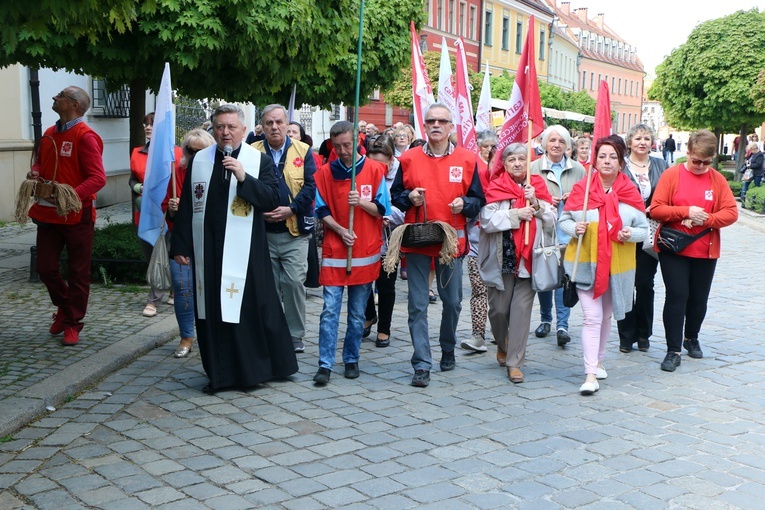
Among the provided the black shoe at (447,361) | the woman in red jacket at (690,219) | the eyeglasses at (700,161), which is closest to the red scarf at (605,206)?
the woman in red jacket at (690,219)

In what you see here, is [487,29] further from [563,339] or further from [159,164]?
[159,164]

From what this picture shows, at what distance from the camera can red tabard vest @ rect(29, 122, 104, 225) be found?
781 cm

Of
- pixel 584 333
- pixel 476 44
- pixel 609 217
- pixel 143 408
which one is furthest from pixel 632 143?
pixel 476 44

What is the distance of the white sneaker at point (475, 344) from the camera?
8133 millimetres

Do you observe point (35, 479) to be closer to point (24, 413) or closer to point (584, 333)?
point (24, 413)

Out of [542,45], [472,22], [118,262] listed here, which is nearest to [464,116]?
[118,262]

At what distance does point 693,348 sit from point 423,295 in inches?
99.8

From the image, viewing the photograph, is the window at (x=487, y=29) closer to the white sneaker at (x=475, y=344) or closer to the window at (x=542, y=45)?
the window at (x=542, y=45)

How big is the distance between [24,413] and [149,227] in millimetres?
2388

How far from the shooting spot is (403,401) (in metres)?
6.48

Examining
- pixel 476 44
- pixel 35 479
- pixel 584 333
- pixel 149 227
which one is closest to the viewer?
pixel 35 479

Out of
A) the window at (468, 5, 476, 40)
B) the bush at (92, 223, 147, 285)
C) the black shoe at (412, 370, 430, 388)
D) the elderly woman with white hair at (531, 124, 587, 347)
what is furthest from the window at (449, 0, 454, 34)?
the black shoe at (412, 370, 430, 388)

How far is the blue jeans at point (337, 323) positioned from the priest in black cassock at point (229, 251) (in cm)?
39

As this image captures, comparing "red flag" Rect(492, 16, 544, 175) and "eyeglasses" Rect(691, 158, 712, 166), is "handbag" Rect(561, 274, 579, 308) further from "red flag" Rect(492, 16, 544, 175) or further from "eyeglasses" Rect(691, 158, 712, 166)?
"eyeglasses" Rect(691, 158, 712, 166)
